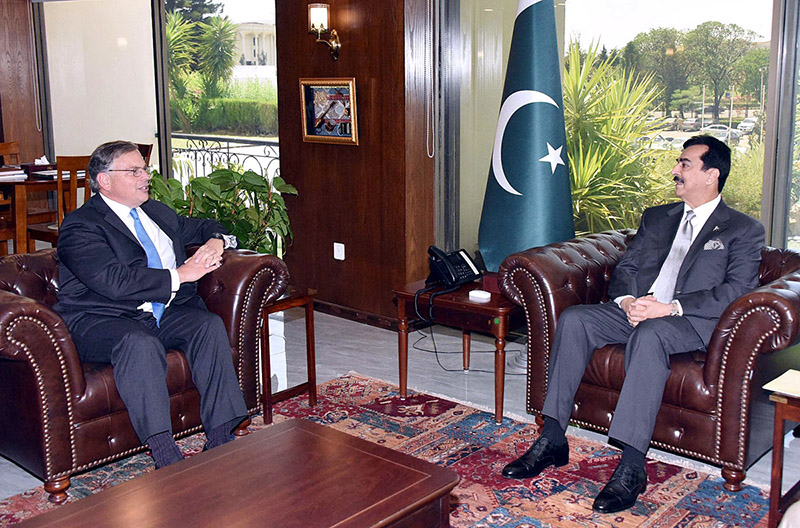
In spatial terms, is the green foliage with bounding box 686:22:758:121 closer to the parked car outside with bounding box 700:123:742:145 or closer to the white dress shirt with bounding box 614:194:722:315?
the parked car outside with bounding box 700:123:742:145

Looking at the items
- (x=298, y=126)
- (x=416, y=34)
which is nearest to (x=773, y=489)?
(x=416, y=34)

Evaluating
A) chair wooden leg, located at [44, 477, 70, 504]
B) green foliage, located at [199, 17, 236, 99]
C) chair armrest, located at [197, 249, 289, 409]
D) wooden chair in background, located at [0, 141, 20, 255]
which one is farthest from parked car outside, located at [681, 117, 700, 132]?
wooden chair in background, located at [0, 141, 20, 255]

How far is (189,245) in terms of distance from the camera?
363cm

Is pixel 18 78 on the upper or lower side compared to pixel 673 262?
upper

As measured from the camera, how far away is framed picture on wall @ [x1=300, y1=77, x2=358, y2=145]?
498 centimetres

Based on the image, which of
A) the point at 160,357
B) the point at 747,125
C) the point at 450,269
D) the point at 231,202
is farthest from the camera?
the point at 231,202

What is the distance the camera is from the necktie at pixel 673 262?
3225 mm

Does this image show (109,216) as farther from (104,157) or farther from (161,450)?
(161,450)

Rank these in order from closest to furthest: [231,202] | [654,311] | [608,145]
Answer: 1. [654,311]
2. [231,202]
3. [608,145]

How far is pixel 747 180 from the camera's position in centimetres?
389

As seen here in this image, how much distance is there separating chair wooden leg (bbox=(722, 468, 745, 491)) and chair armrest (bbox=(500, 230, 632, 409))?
2.45 feet

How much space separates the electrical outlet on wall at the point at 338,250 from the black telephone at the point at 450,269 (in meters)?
1.52

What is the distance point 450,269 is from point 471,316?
30cm

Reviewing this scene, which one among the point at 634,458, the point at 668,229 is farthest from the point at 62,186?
the point at 634,458
